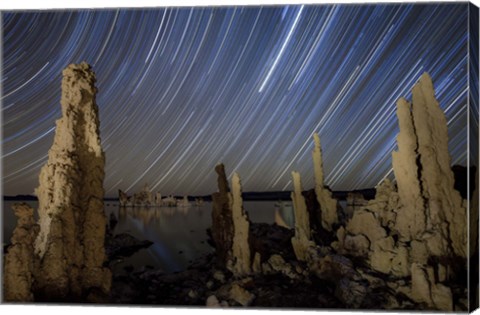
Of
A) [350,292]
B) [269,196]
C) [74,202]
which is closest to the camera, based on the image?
[350,292]

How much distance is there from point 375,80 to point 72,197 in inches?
175

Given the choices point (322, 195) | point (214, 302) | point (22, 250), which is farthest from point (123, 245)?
point (322, 195)

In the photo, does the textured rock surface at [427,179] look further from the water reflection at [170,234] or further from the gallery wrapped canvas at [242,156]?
the water reflection at [170,234]

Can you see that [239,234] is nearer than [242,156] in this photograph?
No

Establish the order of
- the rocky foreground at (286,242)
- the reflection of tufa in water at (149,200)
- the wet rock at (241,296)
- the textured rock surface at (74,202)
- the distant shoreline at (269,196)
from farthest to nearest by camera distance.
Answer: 1. the reflection of tufa in water at (149,200)
2. the textured rock surface at (74,202)
3. the wet rock at (241,296)
4. the distant shoreline at (269,196)
5. the rocky foreground at (286,242)

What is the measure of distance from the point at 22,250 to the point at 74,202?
0.95 metres

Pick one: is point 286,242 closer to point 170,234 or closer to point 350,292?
point 350,292

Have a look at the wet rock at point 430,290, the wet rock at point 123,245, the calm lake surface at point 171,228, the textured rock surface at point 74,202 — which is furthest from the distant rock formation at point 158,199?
the wet rock at point 430,290

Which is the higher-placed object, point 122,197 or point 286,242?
point 122,197

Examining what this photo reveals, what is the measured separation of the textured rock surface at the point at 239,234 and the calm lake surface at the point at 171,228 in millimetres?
130

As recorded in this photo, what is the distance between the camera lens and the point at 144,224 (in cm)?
959

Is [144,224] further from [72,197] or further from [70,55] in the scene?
[70,55]

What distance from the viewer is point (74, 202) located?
9484 millimetres

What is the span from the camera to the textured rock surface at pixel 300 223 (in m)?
9.28
